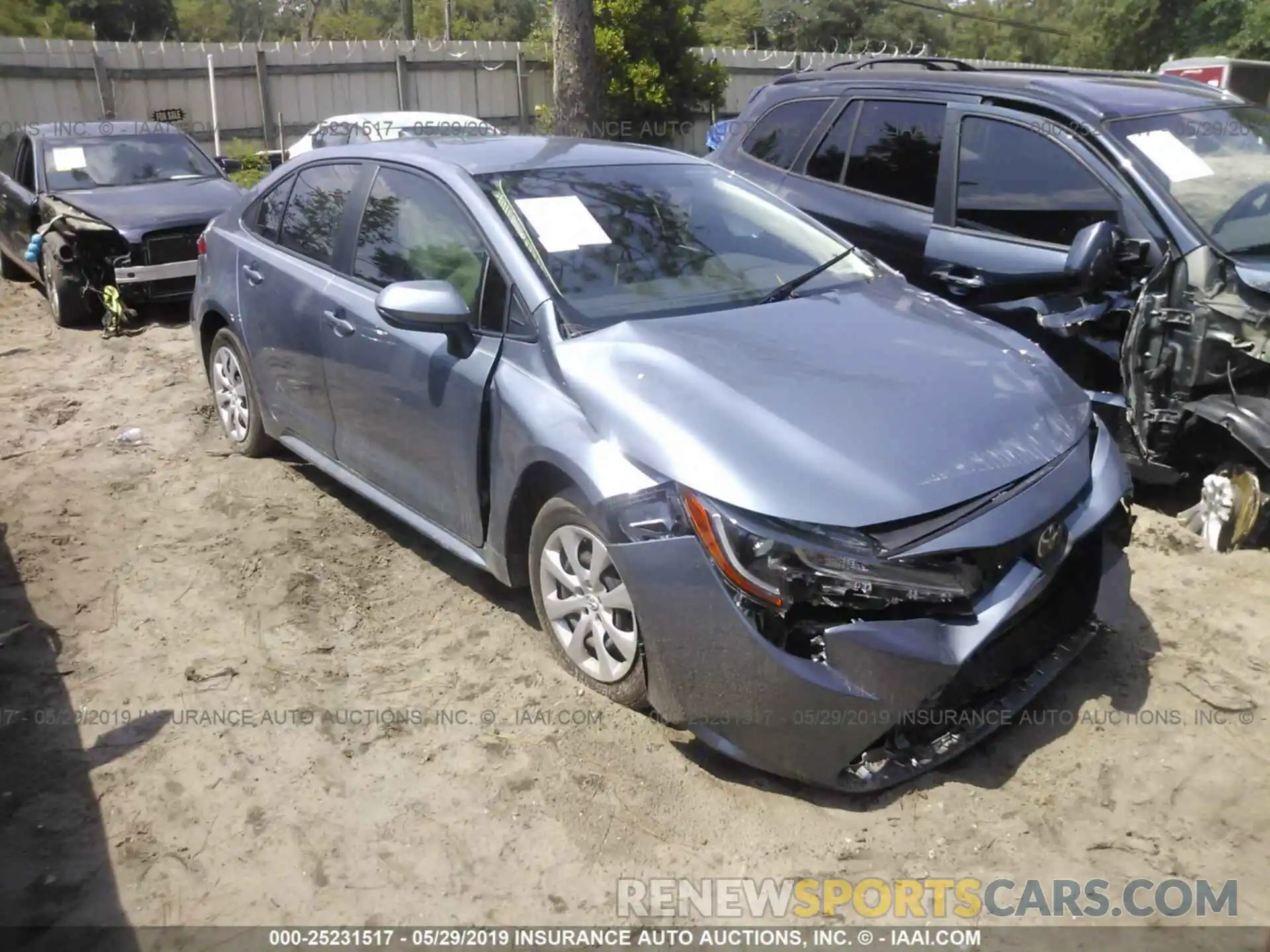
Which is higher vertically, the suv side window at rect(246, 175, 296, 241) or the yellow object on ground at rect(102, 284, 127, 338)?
the suv side window at rect(246, 175, 296, 241)

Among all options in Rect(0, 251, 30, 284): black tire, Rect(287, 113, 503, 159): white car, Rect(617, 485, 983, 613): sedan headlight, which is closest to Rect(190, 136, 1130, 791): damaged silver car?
Rect(617, 485, 983, 613): sedan headlight

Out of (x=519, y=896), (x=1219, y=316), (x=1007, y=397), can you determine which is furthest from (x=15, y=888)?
(x=1219, y=316)

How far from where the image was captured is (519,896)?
281 cm

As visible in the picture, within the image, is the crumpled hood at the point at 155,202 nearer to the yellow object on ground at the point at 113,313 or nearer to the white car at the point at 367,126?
the yellow object on ground at the point at 113,313

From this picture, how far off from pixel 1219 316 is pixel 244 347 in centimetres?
433

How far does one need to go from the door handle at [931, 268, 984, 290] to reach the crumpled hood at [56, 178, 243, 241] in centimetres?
608

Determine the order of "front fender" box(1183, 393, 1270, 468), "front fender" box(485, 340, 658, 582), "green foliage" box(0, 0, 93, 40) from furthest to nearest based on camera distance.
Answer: "green foliage" box(0, 0, 93, 40), "front fender" box(1183, 393, 1270, 468), "front fender" box(485, 340, 658, 582)

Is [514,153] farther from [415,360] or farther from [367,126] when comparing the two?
[367,126]

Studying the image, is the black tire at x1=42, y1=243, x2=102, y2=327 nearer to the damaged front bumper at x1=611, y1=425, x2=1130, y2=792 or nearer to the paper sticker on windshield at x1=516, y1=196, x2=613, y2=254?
the paper sticker on windshield at x1=516, y1=196, x2=613, y2=254

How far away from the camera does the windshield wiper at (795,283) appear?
3.96 metres

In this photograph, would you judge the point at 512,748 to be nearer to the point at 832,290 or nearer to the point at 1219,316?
the point at 832,290

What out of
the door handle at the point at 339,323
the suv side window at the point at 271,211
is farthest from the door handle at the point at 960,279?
the suv side window at the point at 271,211

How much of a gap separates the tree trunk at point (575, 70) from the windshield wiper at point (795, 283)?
789 cm

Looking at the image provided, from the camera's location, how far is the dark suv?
440 cm
